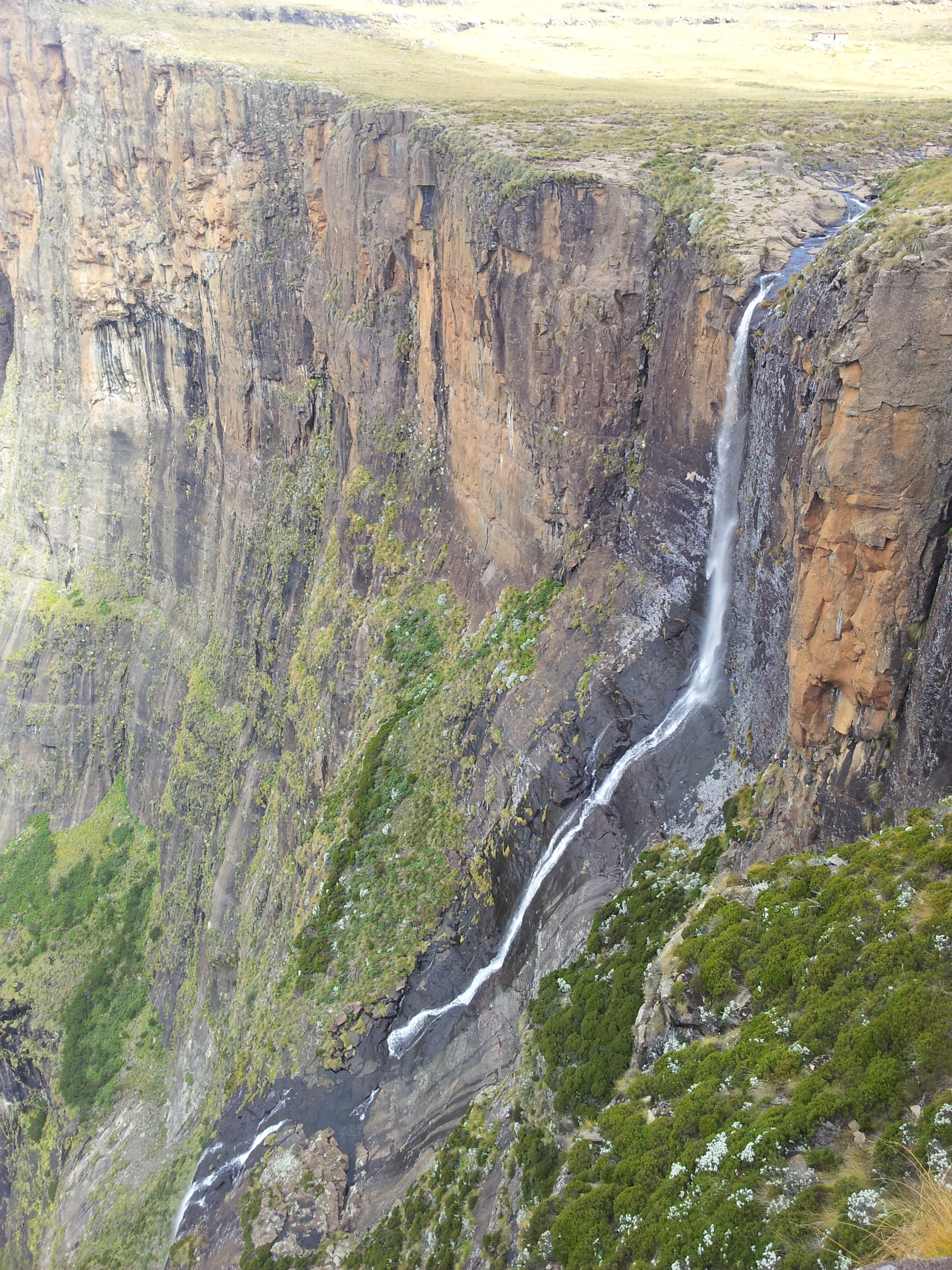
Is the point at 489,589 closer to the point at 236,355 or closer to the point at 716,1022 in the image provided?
the point at 716,1022

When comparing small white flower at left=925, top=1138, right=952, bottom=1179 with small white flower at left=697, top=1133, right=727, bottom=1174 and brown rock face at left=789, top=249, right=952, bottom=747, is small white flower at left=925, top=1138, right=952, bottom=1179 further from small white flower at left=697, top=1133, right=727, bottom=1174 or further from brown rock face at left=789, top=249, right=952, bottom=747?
brown rock face at left=789, top=249, right=952, bottom=747

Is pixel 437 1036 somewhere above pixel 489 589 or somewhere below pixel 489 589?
below

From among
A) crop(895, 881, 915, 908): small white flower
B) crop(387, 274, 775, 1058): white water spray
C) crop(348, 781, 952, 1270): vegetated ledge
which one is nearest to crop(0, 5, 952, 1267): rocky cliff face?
crop(387, 274, 775, 1058): white water spray

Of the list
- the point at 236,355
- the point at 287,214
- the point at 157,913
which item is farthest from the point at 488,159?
the point at 157,913

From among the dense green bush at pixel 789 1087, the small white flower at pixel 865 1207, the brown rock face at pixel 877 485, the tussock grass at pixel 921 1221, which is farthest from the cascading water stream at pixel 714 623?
the tussock grass at pixel 921 1221

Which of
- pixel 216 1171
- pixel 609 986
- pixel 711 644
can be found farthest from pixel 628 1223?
pixel 216 1171

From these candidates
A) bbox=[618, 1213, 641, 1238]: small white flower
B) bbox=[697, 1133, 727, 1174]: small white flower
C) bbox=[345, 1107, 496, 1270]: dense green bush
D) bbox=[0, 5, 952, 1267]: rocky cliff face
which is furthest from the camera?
bbox=[345, 1107, 496, 1270]: dense green bush

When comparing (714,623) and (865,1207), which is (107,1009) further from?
(865,1207)
